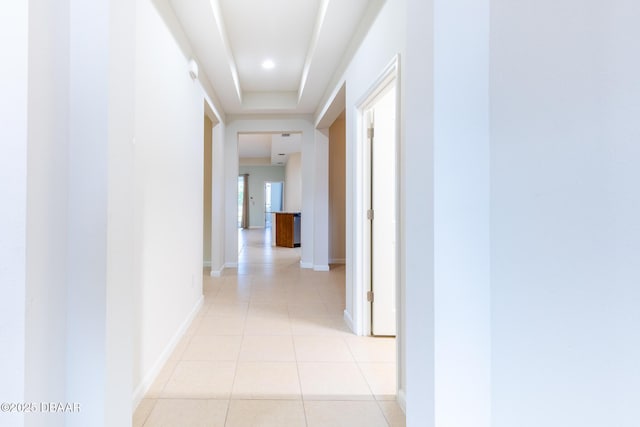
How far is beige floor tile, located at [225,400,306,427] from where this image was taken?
154 centimetres

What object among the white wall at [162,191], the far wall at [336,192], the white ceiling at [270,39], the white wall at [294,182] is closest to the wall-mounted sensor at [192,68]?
the white wall at [162,191]

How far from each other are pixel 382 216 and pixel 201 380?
1774 millimetres

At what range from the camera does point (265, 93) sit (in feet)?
16.2

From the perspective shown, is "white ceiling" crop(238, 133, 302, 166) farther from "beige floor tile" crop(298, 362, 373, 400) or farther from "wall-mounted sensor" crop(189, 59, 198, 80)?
"beige floor tile" crop(298, 362, 373, 400)

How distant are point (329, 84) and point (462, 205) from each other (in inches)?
136

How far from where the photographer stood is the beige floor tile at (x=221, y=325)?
8.77 ft

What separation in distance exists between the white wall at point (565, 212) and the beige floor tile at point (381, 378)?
3.64 feet

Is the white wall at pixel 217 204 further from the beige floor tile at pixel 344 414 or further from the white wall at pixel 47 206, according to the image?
the white wall at pixel 47 206

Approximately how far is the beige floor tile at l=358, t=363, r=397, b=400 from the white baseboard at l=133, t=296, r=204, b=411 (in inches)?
52.3

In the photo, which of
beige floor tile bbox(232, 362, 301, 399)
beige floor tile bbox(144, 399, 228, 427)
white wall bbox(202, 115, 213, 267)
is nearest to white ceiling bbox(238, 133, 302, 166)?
white wall bbox(202, 115, 213, 267)

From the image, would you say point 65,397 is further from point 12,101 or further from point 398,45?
point 398,45

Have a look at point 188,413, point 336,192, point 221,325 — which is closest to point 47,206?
point 188,413

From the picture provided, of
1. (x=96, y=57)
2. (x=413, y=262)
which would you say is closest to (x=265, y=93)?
(x=96, y=57)

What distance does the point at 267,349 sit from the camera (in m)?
2.36
